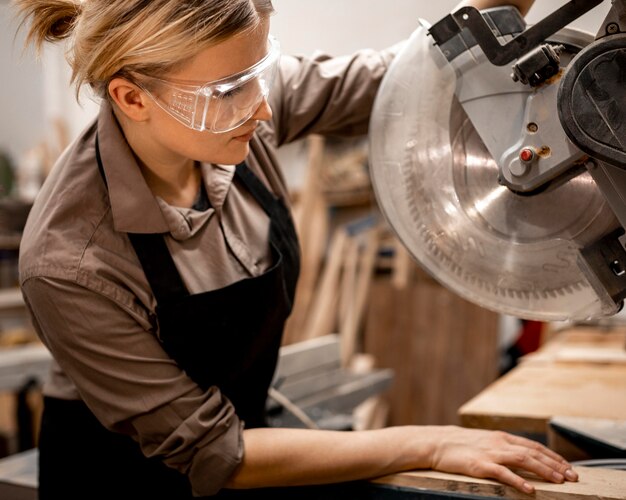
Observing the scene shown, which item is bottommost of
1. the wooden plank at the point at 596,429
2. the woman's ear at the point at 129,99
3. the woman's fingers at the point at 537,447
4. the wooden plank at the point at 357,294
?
the wooden plank at the point at 357,294

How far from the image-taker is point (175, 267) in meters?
1.16

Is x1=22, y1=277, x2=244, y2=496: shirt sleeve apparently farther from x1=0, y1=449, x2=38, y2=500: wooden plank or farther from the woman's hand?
x1=0, y1=449, x2=38, y2=500: wooden plank

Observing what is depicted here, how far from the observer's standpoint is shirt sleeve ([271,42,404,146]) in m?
1.40

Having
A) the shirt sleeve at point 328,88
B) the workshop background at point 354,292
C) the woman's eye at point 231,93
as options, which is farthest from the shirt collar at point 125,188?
the workshop background at point 354,292

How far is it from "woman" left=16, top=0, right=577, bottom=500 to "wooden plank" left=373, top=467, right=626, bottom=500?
0.02 m

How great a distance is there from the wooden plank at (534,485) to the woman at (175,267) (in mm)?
→ 15

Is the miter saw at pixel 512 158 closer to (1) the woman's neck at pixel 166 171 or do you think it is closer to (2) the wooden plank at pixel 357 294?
(1) the woman's neck at pixel 166 171

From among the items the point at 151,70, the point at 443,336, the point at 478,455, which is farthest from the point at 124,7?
the point at 443,336

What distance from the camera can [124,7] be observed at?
3.31 ft

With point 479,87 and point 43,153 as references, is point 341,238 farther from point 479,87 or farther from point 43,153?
point 479,87

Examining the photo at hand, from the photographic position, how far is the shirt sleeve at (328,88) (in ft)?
4.58

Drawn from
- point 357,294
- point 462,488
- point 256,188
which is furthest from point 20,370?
point 357,294

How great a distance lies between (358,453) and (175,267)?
408mm

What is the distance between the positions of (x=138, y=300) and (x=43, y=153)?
3461 mm
